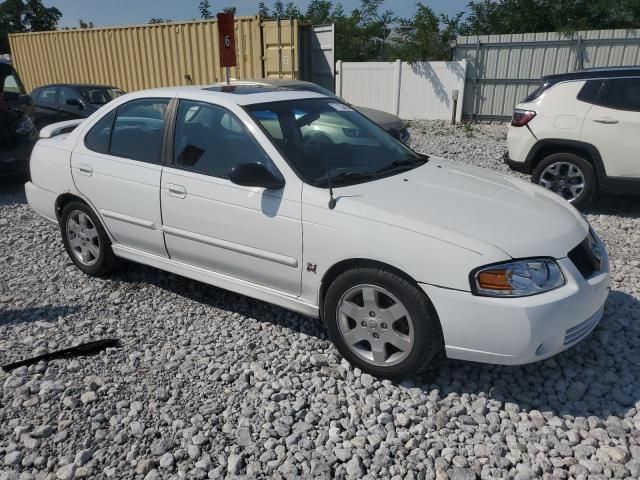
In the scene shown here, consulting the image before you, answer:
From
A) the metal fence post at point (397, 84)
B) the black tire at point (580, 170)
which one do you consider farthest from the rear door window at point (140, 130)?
the metal fence post at point (397, 84)

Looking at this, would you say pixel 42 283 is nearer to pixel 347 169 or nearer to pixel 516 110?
pixel 347 169

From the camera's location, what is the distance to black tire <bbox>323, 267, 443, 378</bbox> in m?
2.87

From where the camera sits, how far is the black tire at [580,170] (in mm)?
6305

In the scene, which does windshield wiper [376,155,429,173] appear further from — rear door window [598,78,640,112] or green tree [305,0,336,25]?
green tree [305,0,336,25]

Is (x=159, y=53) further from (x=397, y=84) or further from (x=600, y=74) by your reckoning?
(x=600, y=74)

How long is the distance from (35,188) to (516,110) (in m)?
5.67

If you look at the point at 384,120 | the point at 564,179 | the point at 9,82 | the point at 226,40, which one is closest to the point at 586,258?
the point at 564,179

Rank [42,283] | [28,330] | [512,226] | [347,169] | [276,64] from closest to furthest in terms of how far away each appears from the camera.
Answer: [512,226]
[347,169]
[28,330]
[42,283]
[276,64]

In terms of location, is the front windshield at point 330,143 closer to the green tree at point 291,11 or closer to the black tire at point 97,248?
the black tire at point 97,248

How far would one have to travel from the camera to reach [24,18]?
39.2 meters

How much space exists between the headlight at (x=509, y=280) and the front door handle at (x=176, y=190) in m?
2.06

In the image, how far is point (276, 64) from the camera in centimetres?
1411

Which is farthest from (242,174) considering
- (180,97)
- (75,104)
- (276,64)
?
(276,64)

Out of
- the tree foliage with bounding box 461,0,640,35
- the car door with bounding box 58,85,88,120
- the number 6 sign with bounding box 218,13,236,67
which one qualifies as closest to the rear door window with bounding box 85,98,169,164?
the number 6 sign with bounding box 218,13,236,67
